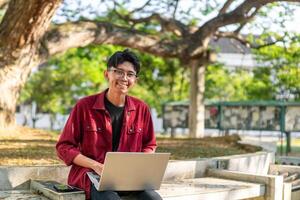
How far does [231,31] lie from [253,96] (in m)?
16.2

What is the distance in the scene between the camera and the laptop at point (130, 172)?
367 centimetres

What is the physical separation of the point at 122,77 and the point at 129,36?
8.71m

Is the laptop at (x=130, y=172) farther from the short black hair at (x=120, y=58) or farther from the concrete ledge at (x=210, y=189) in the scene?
the concrete ledge at (x=210, y=189)

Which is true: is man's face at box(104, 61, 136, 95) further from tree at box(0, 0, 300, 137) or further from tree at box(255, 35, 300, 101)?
tree at box(255, 35, 300, 101)

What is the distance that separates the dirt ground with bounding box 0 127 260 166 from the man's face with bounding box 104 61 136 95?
257 centimetres

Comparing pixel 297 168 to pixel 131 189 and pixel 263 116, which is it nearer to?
pixel 131 189

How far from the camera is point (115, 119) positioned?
167 inches

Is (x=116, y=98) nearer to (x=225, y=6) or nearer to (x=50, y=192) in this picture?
(x=50, y=192)

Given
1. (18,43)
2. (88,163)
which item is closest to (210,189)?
(88,163)

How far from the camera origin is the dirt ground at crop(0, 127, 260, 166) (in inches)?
254

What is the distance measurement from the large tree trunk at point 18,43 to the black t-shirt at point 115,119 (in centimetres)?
451

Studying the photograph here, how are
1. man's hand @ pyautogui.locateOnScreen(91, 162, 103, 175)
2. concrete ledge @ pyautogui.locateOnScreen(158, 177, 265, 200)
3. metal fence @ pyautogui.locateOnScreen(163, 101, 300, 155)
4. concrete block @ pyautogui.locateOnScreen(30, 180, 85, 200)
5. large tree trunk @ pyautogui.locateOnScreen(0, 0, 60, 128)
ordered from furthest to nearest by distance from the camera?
metal fence @ pyautogui.locateOnScreen(163, 101, 300, 155), large tree trunk @ pyautogui.locateOnScreen(0, 0, 60, 128), concrete ledge @ pyautogui.locateOnScreen(158, 177, 265, 200), concrete block @ pyautogui.locateOnScreen(30, 180, 85, 200), man's hand @ pyautogui.locateOnScreen(91, 162, 103, 175)

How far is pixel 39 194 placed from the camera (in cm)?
489

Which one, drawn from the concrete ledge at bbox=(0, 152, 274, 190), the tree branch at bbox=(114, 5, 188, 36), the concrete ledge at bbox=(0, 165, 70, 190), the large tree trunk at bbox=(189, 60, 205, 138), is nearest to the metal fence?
the large tree trunk at bbox=(189, 60, 205, 138)
